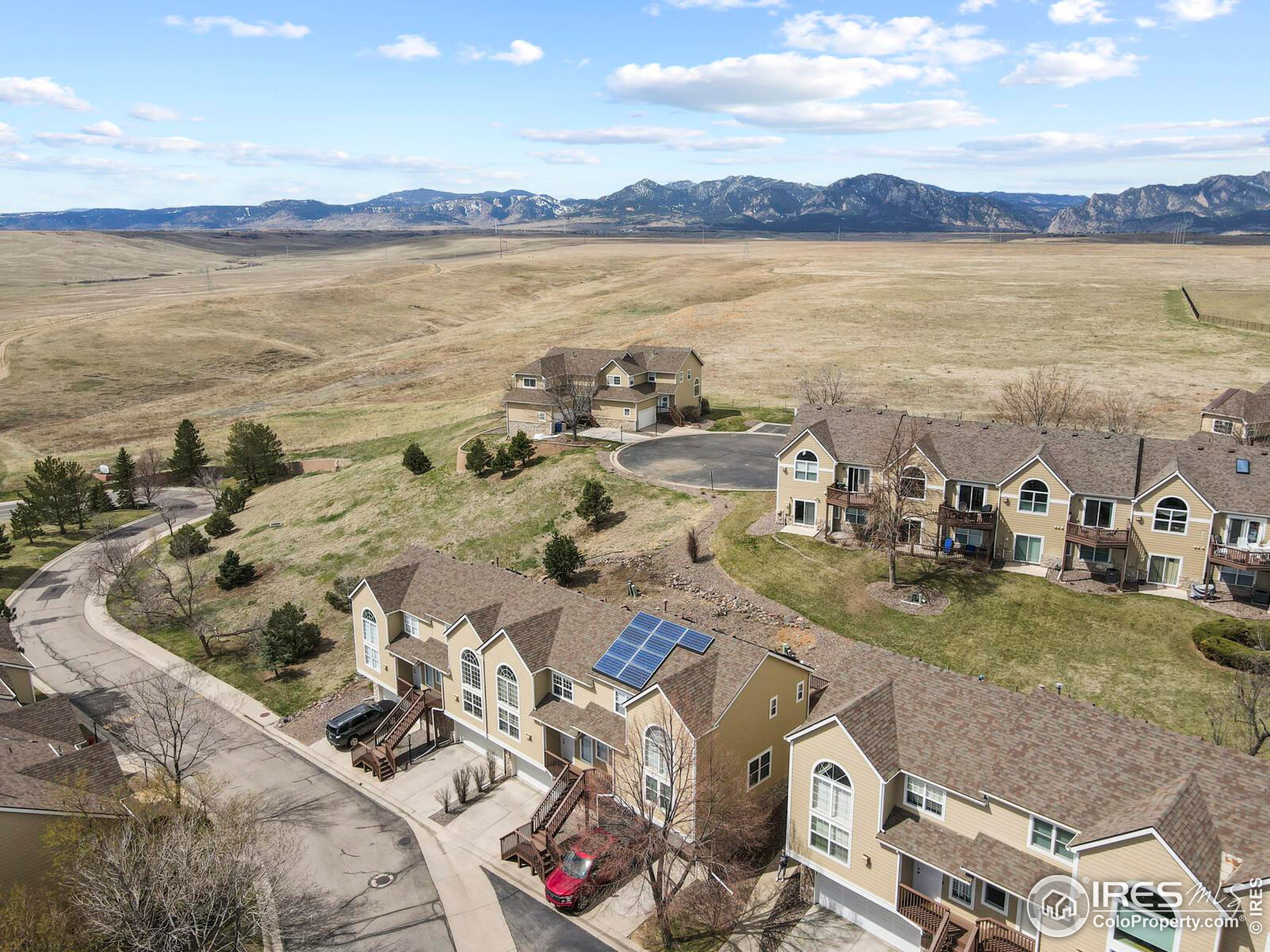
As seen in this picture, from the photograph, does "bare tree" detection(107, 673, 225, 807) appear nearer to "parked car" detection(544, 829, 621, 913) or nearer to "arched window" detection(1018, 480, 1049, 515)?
"parked car" detection(544, 829, 621, 913)

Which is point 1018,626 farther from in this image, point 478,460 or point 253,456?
point 253,456

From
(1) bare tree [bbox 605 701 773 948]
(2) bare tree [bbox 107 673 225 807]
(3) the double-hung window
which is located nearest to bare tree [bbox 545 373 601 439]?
(2) bare tree [bbox 107 673 225 807]

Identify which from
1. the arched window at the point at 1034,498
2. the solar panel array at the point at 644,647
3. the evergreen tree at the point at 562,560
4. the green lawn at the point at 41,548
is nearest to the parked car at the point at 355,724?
the evergreen tree at the point at 562,560

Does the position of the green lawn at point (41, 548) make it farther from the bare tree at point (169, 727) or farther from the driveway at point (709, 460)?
the driveway at point (709, 460)

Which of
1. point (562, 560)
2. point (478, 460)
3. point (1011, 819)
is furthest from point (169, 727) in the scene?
point (1011, 819)

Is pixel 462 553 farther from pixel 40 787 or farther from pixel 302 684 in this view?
pixel 40 787
